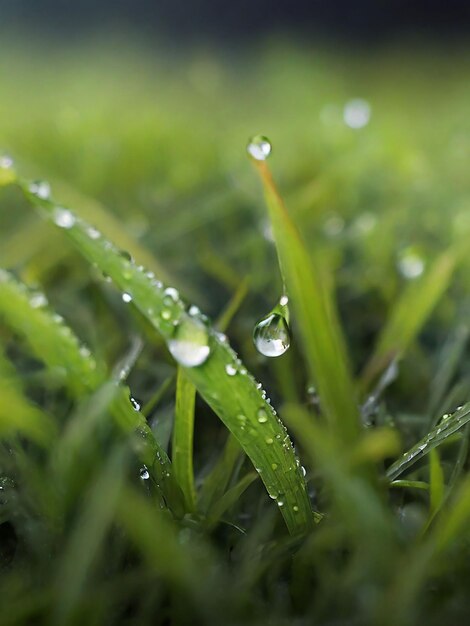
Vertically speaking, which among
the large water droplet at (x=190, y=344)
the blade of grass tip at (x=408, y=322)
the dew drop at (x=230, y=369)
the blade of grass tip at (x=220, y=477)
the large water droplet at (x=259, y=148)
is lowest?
the blade of grass tip at (x=220, y=477)

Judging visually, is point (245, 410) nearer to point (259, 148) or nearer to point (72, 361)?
point (72, 361)

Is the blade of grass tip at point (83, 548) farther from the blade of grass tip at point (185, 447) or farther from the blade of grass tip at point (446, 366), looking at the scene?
the blade of grass tip at point (446, 366)

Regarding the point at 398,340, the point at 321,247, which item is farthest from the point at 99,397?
the point at 321,247

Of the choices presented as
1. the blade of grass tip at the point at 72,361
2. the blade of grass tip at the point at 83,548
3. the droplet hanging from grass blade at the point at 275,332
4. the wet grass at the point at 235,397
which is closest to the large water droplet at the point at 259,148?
the wet grass at the point at 235,397

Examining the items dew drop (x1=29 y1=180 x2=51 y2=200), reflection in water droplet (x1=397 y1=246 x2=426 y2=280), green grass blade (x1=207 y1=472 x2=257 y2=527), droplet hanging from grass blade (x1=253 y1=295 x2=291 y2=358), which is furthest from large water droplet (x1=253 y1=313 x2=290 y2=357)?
reflection in water droplet (x1=397 y1=246 x2=426 y2=280)

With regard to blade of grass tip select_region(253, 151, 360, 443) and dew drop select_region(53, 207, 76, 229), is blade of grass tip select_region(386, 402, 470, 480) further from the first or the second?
dew drop select_region(53, 207, 76, 229)

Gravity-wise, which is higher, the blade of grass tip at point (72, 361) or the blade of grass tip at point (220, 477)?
the blade of grass tip at point (72, 361)

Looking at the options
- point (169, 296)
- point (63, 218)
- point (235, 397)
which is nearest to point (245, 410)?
point (235, 397)
